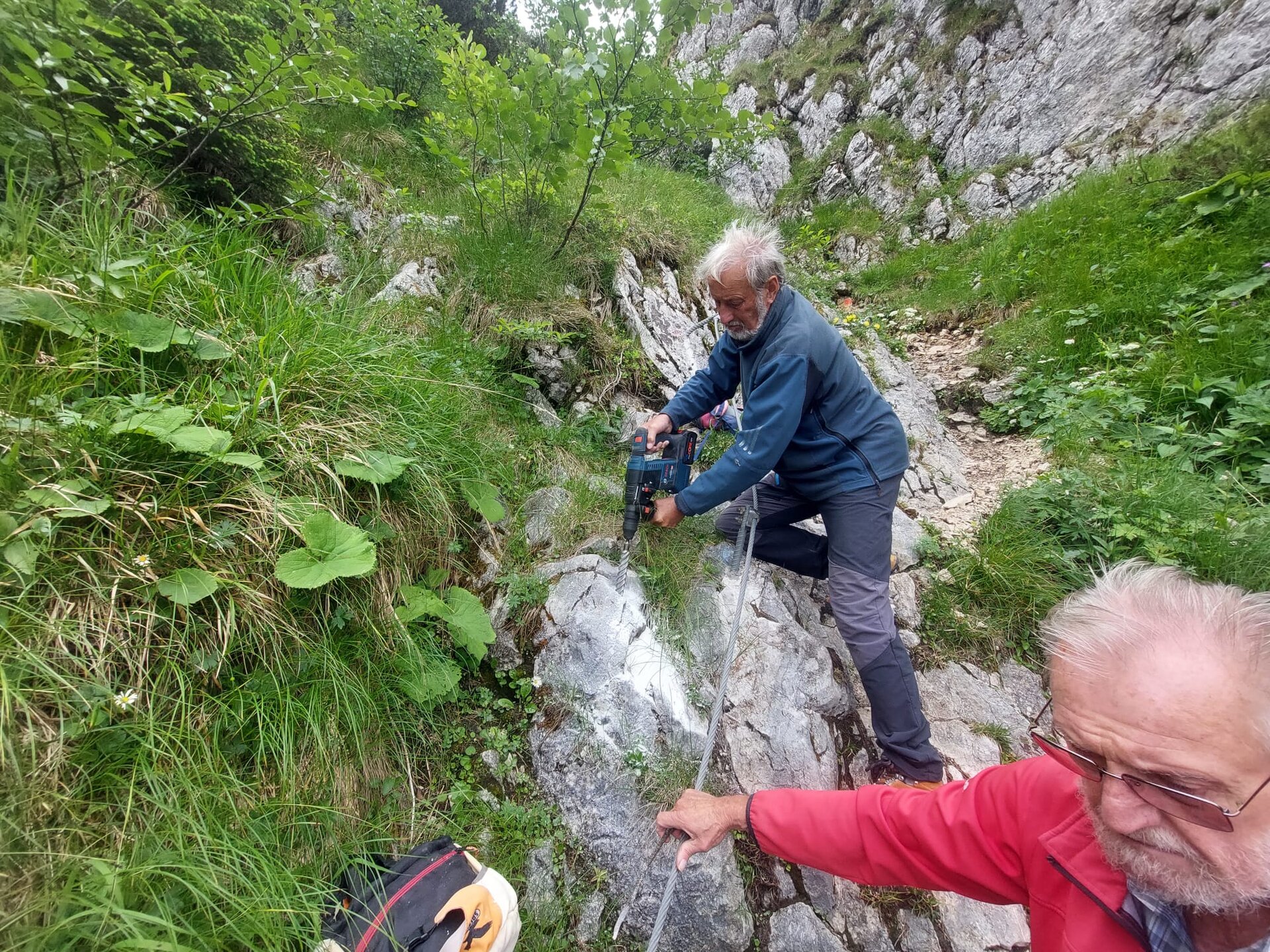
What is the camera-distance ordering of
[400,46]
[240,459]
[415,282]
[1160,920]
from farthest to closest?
[400,46], [415,282], [240,459], [1160,920]

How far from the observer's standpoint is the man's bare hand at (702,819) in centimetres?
171

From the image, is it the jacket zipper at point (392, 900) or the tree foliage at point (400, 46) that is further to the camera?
the tree foliage at point (400, 46)

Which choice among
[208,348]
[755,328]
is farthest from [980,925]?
[208,348]

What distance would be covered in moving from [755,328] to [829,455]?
83cm

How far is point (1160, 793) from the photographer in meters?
1.03

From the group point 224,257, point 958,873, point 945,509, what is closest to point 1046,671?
point 945,509

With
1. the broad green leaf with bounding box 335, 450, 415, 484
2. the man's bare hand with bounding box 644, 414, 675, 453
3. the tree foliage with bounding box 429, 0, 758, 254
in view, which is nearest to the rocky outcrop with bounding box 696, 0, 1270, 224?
the tree foliage with bounding box 429, 0, 758, 254

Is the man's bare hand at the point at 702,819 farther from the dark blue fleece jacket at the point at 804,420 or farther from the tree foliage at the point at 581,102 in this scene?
the tree foliage at the point at 581,102

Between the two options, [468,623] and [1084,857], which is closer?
[1084,857]

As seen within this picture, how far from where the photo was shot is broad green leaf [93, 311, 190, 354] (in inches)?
75.4

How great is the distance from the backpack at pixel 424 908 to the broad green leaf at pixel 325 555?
1.06 m

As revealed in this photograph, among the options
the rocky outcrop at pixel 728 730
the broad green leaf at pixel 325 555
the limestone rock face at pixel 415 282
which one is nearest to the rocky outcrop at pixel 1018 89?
the limestone rock face at pixel 415 282

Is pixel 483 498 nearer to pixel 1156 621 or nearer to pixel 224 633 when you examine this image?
pixel 224 633

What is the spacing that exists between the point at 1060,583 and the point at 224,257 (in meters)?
5.31
